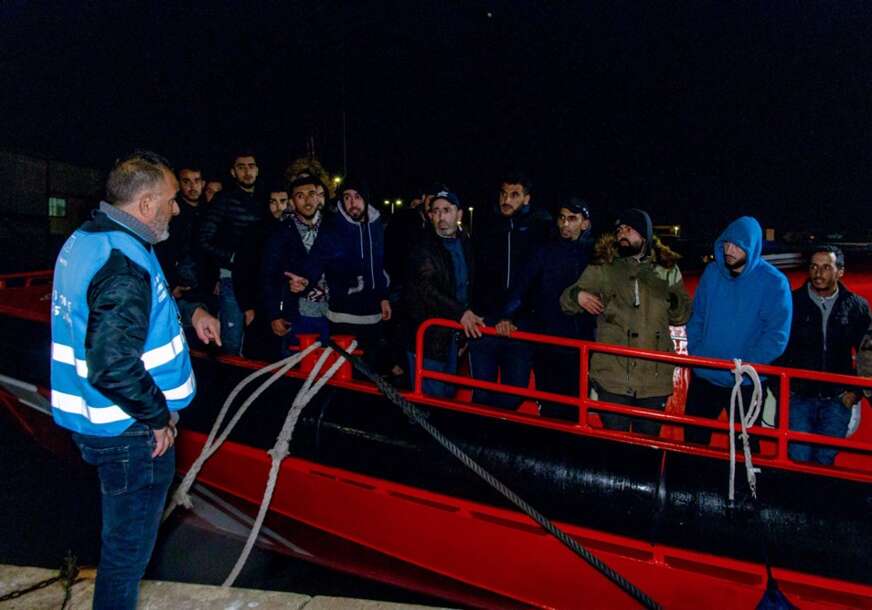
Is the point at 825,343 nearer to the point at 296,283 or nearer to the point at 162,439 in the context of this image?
the point at 296,283

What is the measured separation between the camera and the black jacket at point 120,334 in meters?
1.80

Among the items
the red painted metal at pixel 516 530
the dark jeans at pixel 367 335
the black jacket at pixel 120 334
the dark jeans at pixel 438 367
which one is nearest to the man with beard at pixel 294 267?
the dark jeans at pixel 367 335

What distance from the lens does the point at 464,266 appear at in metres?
4.11

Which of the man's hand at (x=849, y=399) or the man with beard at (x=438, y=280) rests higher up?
the man with beard at (x=438, y=280)

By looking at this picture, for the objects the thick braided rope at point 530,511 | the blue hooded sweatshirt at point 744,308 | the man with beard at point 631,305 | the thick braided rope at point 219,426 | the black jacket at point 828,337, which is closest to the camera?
the thick braided rope at point 530,511

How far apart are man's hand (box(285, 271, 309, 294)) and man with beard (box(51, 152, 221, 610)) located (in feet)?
7.03

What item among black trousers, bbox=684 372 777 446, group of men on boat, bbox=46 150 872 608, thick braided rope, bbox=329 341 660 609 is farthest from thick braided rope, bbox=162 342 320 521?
black trousers, bbox=684 372 777 446

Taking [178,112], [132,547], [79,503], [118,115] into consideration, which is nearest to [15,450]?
[79,503]

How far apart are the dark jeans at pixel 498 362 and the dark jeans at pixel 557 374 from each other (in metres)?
0.09

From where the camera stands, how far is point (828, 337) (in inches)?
145

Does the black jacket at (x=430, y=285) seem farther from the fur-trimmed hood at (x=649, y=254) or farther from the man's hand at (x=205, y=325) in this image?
the man's hand at (x=205, y=325)

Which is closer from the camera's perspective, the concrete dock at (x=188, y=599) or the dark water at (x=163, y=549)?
the concrete dock at (x=188, y=599)

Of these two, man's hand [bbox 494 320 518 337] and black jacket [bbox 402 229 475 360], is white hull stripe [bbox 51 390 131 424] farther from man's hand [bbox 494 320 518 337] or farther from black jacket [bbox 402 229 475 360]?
black jacket [bbox 402 229 475 360]

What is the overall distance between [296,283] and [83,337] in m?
2.41
